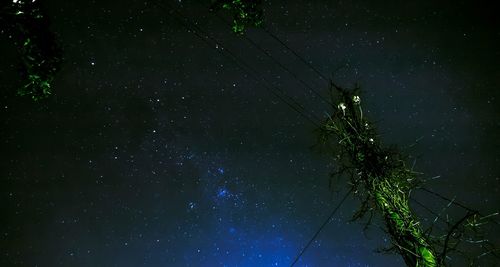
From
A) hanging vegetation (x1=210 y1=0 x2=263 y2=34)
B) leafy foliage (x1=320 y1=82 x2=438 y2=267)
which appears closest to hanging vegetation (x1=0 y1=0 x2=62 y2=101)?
hanging vegetation (x1=210 y1=0 x2=263 y2=34)

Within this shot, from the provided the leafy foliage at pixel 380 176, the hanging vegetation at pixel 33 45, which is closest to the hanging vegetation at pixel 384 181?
the leafy foliage at pixel 380 176

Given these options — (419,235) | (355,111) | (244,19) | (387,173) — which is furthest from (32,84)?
(419,235)

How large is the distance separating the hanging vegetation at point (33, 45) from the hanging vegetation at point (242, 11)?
4.72 feet

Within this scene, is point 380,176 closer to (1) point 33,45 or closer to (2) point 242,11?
(2) point 242,11

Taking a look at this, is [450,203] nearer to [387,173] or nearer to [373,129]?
[387,173]

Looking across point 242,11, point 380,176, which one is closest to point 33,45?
point 242,11

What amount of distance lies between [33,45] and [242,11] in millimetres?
1808

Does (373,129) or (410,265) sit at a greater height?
(373,129)

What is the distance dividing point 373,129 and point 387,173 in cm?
41

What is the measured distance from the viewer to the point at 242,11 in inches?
138

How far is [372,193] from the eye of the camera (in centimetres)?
319

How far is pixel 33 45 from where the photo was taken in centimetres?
322

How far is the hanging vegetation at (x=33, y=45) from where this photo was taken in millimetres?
3004

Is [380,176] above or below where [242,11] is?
below
